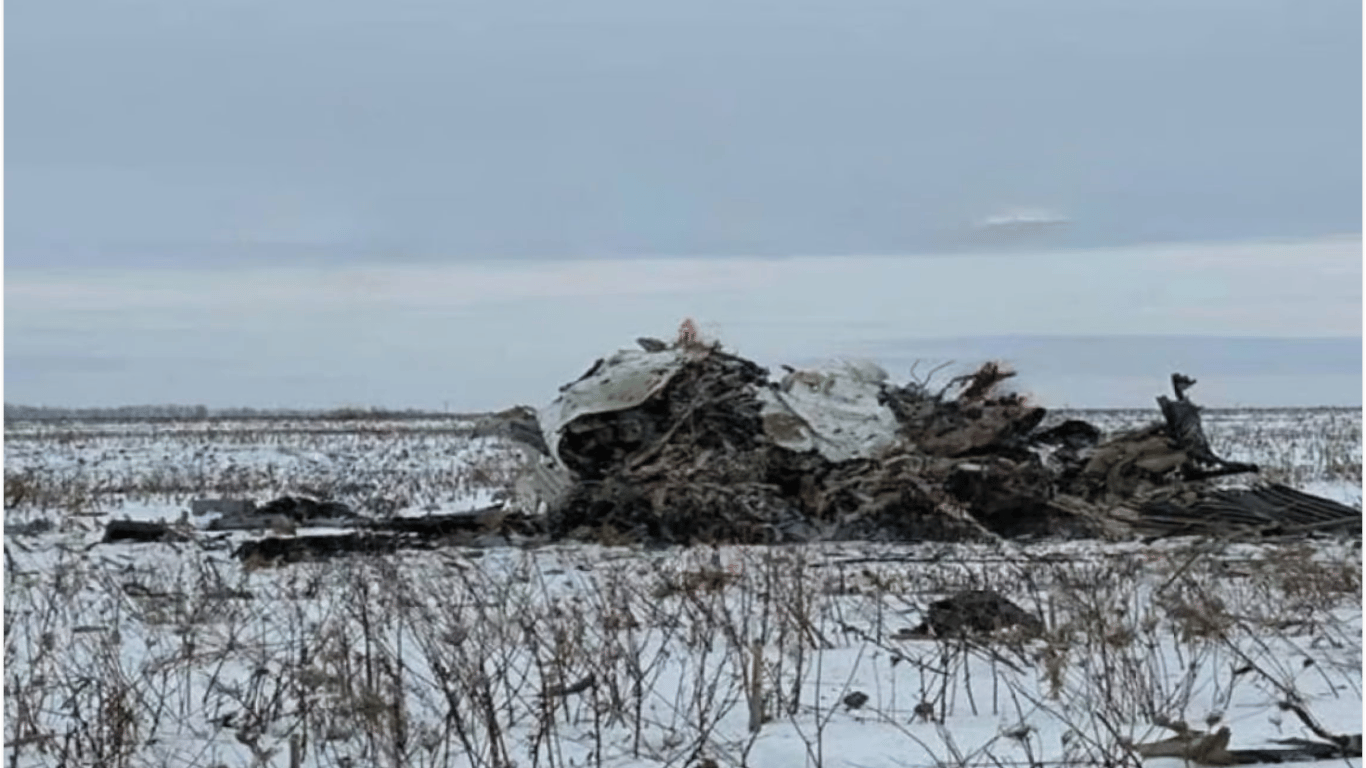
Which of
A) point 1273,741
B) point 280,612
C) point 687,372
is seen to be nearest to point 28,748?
point 280,612

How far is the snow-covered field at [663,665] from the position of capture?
5059 mm

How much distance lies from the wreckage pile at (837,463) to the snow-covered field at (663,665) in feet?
8.82

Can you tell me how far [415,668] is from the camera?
6.38 m

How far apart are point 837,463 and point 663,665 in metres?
8.05

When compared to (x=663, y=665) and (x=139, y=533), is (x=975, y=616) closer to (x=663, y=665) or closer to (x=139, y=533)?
(x=663, y=665)

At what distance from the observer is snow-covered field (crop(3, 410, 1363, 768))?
5.06 m

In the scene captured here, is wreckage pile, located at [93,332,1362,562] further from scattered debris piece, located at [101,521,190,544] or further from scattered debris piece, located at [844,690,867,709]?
scattered debris piece, located at [844,690,867,709]

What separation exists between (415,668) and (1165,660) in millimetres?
3035

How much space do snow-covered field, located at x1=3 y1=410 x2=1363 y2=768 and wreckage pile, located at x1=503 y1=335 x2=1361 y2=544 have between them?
2688 millimetres

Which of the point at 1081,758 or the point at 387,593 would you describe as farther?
the point at 387,593

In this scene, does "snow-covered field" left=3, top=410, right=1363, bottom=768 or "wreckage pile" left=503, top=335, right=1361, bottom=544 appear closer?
"snow-covered field" left=3, top=410, right=1363, bottom=768

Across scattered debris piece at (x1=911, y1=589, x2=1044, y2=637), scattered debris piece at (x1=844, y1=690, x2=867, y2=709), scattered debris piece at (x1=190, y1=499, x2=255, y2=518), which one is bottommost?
scattered debris piece at (x1=190, y1=499, x2=255, y2=518)

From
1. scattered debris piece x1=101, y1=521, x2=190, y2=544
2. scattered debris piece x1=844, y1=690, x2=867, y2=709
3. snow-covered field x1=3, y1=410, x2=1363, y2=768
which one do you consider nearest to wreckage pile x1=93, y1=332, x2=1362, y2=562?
scattered debris piece x1=101, y1=521, x2=190, y2=544

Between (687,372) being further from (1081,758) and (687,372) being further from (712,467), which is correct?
(1081,758)
